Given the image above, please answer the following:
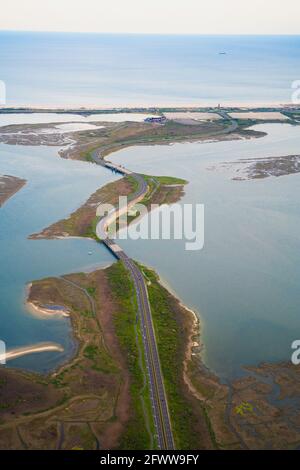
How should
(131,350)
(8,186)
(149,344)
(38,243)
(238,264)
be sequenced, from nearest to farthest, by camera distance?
(131,350), (149,344), (238,264), (38,243), (8,186)

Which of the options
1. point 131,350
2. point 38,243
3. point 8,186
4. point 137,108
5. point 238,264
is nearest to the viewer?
point 131,350

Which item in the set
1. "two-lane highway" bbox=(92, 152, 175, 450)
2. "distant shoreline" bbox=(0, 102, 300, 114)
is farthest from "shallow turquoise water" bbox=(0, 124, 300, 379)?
"distant shoreline" bbox=(0, 102, 300, 114)

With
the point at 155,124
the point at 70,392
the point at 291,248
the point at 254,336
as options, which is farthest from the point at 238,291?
the point at 155,124

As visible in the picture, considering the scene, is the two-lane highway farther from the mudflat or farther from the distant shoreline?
the distant shoreline

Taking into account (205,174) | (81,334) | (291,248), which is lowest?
(81,334)

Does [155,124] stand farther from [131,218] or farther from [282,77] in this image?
[282,77]

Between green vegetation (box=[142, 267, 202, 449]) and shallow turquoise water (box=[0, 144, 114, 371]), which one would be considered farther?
shallow turquoise water (box=[0, 144, 114, 371])

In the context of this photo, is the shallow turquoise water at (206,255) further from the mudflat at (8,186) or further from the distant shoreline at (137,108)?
the distant shoreline at (137,108)

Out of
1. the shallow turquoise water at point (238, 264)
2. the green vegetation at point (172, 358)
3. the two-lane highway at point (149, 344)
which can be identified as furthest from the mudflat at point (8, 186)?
the green vegetation at point (172, 358)

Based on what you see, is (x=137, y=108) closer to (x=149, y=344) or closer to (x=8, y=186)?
(x=8, y=186)

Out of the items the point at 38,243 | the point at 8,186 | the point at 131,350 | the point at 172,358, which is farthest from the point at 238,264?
the point at 8,186

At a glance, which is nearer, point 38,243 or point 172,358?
point 172,358
